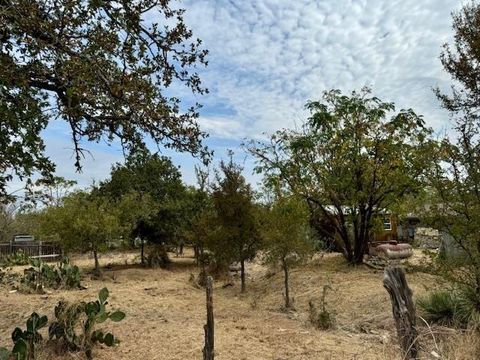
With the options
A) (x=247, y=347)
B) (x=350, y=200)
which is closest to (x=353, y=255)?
(x=350, y=200)

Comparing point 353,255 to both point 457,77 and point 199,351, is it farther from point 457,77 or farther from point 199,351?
point 199,351

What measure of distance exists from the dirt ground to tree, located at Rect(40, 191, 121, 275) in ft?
4.56

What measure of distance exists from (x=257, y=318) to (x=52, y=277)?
7146mm

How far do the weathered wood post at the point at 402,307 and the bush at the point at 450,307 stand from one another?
3648 millimetres

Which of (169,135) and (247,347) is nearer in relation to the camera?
(169,135)

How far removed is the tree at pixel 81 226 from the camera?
57.6 feet

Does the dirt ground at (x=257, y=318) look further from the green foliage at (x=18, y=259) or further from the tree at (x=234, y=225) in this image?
the green foliage at (x=18, y=259)

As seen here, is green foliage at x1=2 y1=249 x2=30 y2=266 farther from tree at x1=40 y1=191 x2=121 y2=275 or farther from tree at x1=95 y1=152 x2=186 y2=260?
tree at x1=40 y1=191 x2=121 y2=275

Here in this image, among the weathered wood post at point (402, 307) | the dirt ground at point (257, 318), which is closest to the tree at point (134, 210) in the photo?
the dirt ground at point (257, 318)

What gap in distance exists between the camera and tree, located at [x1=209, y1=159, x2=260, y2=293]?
48.5 feet

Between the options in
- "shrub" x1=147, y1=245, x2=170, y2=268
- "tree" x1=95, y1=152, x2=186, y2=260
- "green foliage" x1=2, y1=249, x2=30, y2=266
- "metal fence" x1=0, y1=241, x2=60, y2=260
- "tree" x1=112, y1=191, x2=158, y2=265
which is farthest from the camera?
"metal fence" x1=0, y1=241, x2=60, y2=260

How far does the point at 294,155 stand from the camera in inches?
672

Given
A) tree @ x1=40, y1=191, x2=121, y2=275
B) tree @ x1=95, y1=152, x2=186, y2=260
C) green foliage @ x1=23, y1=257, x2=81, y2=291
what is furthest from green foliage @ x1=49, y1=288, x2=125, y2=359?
tree @ x1=95, y1=152, x2=186, y2=260

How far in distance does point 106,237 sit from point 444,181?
13.6m
